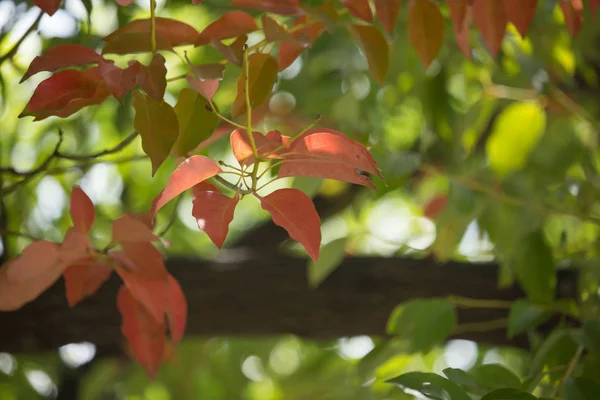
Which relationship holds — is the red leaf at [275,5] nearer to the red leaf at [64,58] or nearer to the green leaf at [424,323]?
the red leaf at [64,58]

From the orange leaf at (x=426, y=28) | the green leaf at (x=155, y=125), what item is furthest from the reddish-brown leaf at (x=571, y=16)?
the green leaf at (x=155, y=125)

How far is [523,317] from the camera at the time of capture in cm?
90

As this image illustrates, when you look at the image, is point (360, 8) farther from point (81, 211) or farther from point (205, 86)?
point (81, 211)

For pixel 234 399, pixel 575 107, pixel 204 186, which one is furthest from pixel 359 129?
pixel 234 399

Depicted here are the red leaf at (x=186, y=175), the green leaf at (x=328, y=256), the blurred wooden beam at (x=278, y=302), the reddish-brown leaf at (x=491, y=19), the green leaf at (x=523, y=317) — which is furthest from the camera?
the blurred wooden beam at (x=278, y=302)

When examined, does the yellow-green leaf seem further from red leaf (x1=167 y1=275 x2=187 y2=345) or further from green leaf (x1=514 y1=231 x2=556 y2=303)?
green leaf (x1=514 y1=231 x2=556 y2=303)

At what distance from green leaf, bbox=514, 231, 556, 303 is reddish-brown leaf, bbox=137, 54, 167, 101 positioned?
64 cm

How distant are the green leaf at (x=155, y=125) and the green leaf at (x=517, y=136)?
884mm

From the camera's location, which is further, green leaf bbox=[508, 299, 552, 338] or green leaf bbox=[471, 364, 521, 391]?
green leaf bbox=[508, 299, 552, 338]

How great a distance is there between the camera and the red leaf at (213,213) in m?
0.51

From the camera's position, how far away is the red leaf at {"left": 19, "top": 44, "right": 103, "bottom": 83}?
547 mm

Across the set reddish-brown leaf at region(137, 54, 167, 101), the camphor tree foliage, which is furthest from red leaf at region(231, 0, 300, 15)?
reddish-brown leaf at region(137, 54, 167, 101)

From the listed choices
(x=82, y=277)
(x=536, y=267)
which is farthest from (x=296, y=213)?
(x=536, y=267)

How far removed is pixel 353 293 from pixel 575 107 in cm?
55
